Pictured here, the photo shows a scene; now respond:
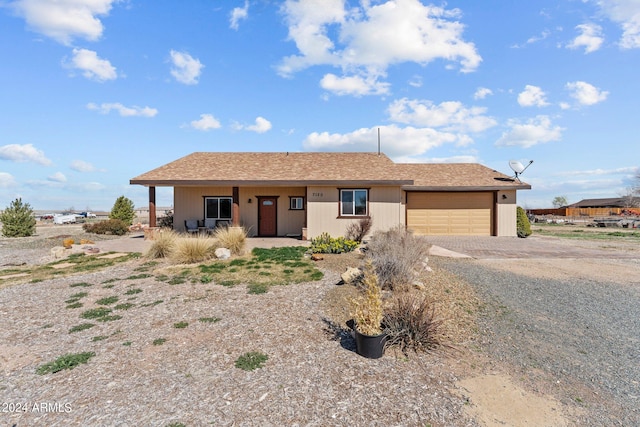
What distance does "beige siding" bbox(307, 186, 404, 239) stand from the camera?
1486 cm

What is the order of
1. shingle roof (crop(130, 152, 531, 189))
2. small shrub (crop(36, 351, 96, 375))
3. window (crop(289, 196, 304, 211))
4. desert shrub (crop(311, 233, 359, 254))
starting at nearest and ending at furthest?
1. small shrub (crop(36, 351, 96, 375))
2. desert shrub (crop(311, 233, 359, 254))
3. shingle roof (crop(130, 152, 531, 189))
4. window (crop(289, 196, 304, 211))

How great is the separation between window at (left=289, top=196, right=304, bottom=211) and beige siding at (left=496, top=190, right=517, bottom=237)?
10527 millimetres

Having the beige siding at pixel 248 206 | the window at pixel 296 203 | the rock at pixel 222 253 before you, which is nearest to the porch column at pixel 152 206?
the beige siding at pixel 248 206

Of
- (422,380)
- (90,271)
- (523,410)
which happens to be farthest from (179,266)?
(523,410)

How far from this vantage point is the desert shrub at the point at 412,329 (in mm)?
3955

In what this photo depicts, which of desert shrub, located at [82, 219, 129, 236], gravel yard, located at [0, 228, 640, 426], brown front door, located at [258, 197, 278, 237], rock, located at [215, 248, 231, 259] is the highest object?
brown front door, located at [258, 197, 278, 237]

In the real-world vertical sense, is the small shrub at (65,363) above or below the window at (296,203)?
below

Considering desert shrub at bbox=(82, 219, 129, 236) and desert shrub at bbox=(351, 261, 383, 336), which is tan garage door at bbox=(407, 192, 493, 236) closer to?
desert shrub at bbox=(351, 261, 383, 336)

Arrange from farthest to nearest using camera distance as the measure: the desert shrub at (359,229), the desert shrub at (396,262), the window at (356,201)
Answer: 1. the window at (356,201)
2. the desert shrub at (359,229)
3. the desert shrub at (396,262)

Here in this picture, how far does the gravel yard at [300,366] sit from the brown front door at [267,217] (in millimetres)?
10091

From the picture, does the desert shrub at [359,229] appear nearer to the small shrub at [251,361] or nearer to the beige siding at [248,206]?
the beige siding at [248,206]

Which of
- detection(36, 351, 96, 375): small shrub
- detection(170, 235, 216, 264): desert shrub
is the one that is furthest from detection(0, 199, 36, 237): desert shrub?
detection(36, 351, 96, 375): small shrub

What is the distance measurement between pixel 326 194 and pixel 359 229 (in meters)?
2.31

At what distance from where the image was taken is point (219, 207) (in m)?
16.4
